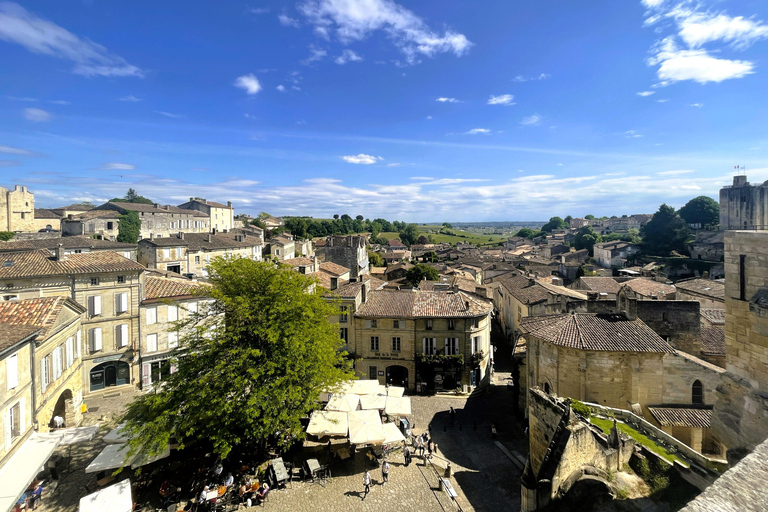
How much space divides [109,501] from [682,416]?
25715 millimetres

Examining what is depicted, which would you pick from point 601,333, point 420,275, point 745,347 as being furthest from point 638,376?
point 420,275

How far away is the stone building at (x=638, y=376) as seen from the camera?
18.4 m

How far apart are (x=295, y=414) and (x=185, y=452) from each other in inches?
293

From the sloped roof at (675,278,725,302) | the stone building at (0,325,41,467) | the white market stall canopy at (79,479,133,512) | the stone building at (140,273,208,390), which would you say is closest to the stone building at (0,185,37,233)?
the stone building at (140,273,208,390)

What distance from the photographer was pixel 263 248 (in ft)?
248

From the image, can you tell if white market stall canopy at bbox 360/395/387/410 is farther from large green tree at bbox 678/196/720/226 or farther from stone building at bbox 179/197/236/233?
large green tree at bbox 678/196/720/226

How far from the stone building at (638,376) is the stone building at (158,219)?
75715mm

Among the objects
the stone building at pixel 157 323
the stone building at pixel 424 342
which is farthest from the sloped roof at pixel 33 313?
the stone building at pixel 424 342

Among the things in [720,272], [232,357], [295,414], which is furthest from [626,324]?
[720,272]

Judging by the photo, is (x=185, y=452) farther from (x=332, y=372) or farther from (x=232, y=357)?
(x=332, y=372)

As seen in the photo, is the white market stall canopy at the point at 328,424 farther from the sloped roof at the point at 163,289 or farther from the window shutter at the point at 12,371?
the sloped roof at the point at 163,289

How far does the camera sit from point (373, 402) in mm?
21578

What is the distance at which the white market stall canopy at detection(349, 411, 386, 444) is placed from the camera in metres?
17.6

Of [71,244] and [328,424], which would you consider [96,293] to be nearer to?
[328,424]
